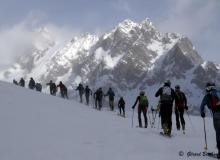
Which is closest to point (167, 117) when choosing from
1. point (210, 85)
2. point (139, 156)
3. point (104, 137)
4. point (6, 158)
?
point (104, 137)

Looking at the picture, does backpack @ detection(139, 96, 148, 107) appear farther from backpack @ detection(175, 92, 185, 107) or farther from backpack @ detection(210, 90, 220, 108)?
backpack @ detection(210, 90, 220, 108)

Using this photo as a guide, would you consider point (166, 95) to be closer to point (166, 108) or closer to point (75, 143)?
point (166, 108)

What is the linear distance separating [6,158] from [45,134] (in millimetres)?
4504

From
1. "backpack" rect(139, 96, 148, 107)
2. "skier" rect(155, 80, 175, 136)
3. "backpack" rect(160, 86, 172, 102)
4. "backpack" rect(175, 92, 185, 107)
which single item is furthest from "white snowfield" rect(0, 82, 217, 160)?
"backpack" rect(139, 96, 148, 107)

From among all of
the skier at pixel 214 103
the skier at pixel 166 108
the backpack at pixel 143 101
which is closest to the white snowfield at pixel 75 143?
the skier at pixel 166 108

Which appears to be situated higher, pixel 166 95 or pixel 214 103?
pixel 166 95

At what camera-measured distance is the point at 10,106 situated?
25.5 meters

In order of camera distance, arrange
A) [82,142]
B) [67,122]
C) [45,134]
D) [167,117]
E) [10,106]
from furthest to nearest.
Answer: [10,106] → [67,122] → [167,117] → [45,134] → [82,142]

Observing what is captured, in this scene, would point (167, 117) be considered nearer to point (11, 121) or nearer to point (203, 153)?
point (203, 153)

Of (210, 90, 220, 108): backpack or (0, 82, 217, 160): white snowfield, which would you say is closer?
(0, 82, 217, 160): white snowfield

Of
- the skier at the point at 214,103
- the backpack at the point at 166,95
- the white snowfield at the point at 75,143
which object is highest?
the backpack at the point at 166,95

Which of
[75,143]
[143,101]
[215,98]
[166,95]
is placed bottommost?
[75,143]

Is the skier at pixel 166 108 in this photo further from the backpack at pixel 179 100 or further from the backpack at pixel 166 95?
the backpack at pixel 179 100

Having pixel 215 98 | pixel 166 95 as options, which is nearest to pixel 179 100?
pixel 166 95
